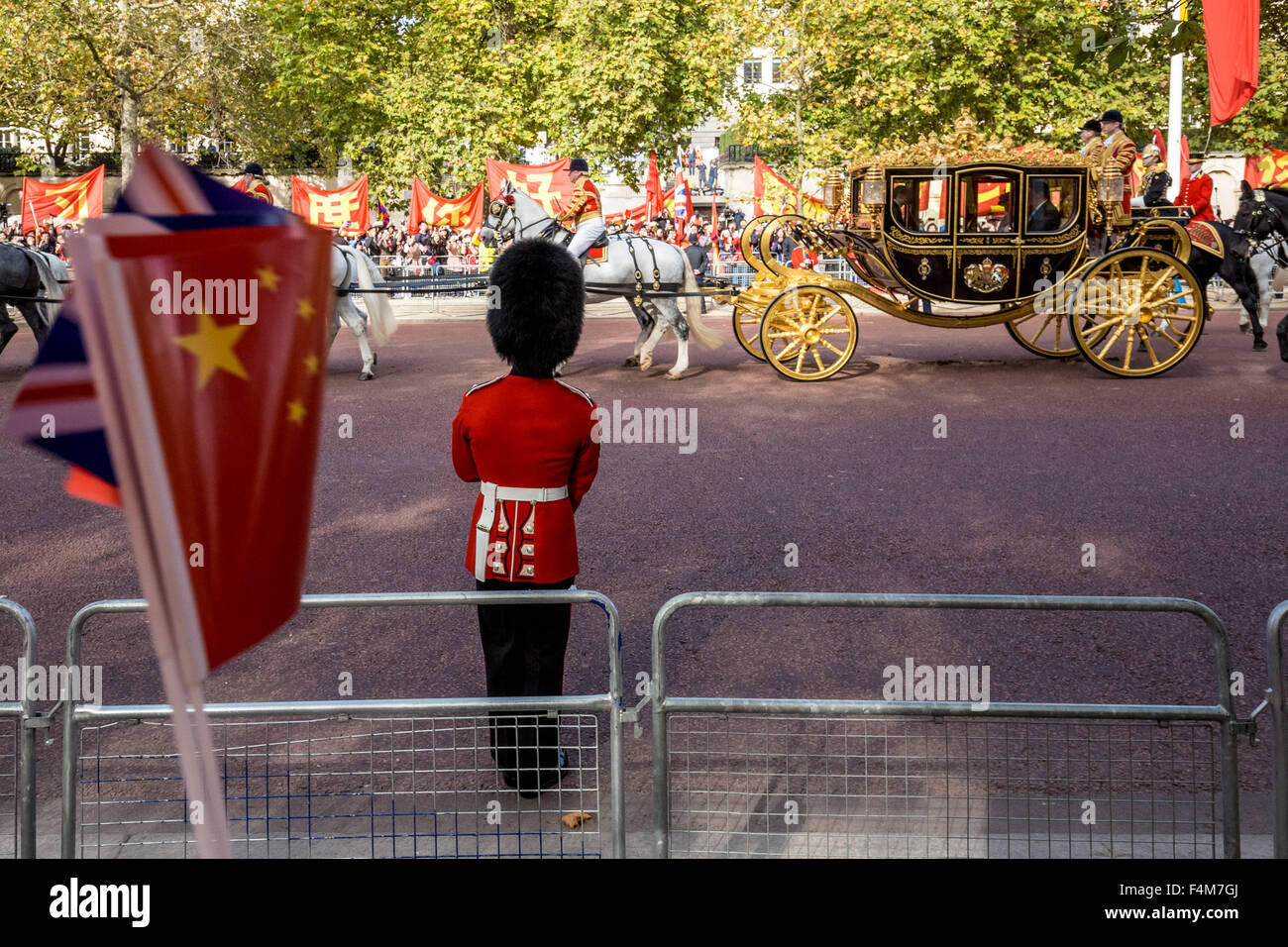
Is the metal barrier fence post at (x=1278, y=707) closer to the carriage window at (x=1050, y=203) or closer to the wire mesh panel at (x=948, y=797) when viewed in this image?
the wire mesh panel at (x=948, y=797)

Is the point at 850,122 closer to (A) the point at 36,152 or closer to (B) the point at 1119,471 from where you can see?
(B) the point at 1119,471

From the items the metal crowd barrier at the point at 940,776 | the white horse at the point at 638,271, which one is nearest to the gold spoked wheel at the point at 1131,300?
the white horse at the point at 638,271

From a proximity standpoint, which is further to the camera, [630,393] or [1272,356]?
[1272,356]

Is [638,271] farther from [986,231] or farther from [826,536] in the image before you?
[826,536]

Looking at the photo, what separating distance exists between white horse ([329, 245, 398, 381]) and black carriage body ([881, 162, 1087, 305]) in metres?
5.31

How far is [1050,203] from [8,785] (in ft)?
36.6

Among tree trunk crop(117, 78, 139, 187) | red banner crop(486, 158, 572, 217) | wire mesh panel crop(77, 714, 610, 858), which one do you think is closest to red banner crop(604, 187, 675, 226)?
red banner crop(486, 158, 572, 217)

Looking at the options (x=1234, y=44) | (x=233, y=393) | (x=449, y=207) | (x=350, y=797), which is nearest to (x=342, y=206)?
(x=449, y=207)

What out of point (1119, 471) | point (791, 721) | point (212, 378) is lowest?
point (791, 721)

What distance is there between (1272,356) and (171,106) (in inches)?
1124

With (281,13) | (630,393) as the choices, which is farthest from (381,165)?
(630,393)

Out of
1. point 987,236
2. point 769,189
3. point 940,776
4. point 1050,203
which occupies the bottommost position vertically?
point 940,776

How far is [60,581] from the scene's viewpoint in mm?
6340

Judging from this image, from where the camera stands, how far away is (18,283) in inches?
560
